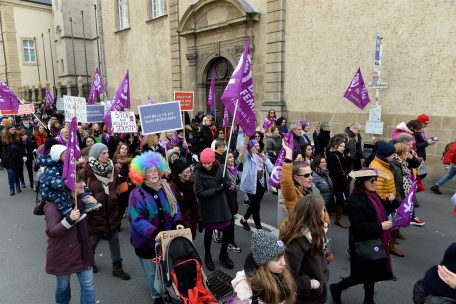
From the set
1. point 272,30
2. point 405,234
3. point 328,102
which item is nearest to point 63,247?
point 405,234

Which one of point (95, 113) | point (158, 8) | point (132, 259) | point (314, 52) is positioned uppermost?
Result: point (158, 8)

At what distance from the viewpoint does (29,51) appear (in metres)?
36.8

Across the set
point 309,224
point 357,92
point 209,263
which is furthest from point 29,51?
point 309,224

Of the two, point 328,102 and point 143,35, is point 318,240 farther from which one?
point 143,35

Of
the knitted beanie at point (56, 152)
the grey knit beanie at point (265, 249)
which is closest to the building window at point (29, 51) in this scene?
the knitted beanie at point (56, 152)

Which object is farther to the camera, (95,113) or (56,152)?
(95,113)

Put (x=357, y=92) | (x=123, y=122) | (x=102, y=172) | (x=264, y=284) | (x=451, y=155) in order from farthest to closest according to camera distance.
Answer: (x=357, y=92) < (x=123, y=122) < (x=451, y=155) < (x=102, y=172) < (x=264, y=284)

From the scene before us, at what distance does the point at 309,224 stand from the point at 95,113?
28.7 ft

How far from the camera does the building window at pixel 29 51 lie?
36.5m

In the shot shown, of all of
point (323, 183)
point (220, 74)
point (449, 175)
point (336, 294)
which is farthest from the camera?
point (220, 74)

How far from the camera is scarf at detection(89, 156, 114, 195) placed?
4230mm

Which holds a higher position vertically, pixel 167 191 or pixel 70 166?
pixel 70 166

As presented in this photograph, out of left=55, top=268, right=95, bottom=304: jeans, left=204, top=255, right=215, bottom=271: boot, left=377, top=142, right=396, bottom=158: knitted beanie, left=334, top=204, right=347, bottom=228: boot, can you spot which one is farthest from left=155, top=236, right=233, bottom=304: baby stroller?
left=334, top=204, right=347, bottom=228: boot

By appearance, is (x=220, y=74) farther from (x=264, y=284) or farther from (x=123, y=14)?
(x=264, y=284)
